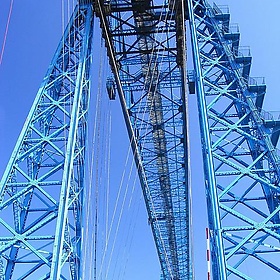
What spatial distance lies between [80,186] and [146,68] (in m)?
8.23

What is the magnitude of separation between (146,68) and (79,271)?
10317 millimetres

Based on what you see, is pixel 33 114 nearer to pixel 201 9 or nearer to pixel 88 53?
pixel 88 53

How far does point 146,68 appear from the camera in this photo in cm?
2069

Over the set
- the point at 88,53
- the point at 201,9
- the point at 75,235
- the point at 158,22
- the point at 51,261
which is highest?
the point at 158,22

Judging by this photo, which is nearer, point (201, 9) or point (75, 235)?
point (75, 235)

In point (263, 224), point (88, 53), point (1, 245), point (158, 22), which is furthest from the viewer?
point (158, 22)

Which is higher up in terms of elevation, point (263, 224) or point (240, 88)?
point (240, 88)

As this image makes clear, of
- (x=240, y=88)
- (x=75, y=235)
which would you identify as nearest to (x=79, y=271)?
(x=75, y=235)

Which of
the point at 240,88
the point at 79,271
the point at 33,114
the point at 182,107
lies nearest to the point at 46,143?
the point at 33,114

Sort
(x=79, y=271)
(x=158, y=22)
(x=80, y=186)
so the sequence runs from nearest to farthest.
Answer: (x=79, y=271) → (x=80, y=186) → (x=158, y=22)

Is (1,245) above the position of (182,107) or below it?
below

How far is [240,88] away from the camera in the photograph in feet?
46.6

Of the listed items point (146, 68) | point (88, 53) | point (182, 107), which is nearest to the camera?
point (88, 53)

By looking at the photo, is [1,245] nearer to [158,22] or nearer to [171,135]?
[158,22]
